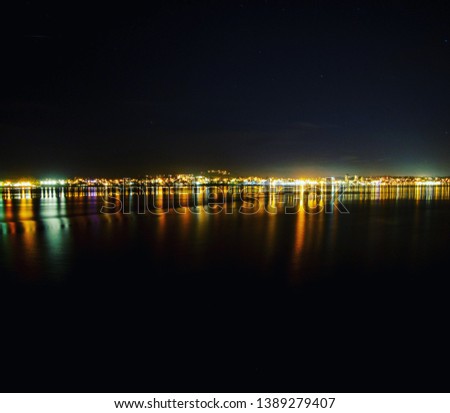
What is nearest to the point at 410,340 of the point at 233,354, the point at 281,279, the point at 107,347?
the point at 233,354

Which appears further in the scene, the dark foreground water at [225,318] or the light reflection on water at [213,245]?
the light reflection on water at [213,245]

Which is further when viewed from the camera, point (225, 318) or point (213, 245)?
point (213, 245)

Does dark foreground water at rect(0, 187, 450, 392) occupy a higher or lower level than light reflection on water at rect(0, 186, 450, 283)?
higher

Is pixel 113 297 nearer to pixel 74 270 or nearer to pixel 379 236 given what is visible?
pixel 74 270

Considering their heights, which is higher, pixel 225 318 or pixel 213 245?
pixel 225 318

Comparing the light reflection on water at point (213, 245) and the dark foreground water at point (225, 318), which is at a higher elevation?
the dark foreground water at point (225, 318)

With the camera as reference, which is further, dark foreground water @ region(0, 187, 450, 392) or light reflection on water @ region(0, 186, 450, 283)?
light reflection on water @ region(0, 186, 450, 283)
